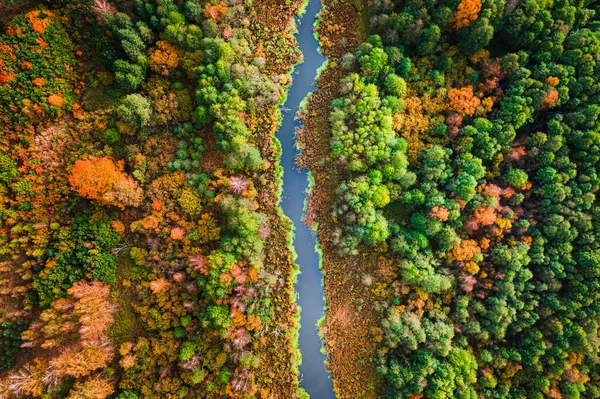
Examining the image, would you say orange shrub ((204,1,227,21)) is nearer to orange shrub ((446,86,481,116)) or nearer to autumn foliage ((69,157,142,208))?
autumn foliage ((69,157,142,208))

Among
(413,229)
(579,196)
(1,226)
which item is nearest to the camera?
(1,226)

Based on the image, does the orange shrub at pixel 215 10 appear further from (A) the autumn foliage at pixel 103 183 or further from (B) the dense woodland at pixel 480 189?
(A) the autumn foliage at pixel 103 183

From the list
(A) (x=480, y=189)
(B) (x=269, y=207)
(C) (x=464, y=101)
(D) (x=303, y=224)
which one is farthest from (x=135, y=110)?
(A) (x=480, y=189)

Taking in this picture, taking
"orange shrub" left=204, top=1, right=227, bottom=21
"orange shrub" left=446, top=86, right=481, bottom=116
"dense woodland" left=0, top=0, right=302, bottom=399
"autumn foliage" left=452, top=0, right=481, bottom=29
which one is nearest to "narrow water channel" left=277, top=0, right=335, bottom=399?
"dense woodland" left=0, top=0, right=302, bottom=399

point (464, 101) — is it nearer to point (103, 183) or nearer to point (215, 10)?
point (215, 10)

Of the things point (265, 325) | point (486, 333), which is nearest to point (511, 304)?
point (486, 333)

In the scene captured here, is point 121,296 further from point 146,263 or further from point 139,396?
point 139,396
